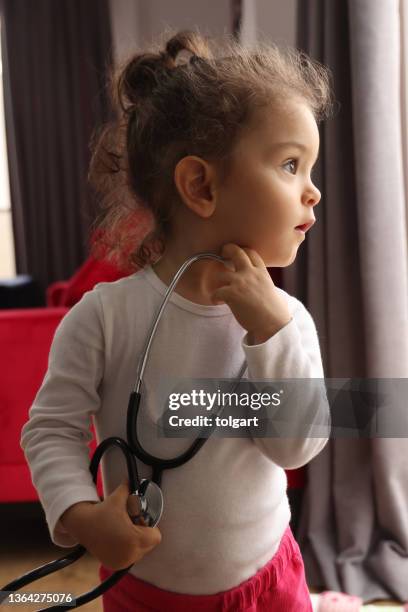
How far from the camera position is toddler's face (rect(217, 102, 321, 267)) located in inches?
26.1

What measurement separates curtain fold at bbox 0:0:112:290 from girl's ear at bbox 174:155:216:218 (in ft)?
10.7

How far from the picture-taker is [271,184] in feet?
2.16

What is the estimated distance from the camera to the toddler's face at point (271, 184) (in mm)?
662

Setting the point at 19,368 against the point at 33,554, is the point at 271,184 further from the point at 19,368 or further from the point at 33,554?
the point at 33,554

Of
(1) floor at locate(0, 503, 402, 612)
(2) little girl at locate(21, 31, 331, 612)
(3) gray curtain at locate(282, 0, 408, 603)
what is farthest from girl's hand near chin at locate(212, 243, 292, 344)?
(3) gray curtain at locate(282, 0, 408, 603)

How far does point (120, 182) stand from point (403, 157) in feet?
3.42

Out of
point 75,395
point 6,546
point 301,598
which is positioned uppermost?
point 75,395

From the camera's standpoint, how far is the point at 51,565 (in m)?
0.58

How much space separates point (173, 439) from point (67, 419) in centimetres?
10

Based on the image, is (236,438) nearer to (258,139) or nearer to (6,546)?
(258,139)

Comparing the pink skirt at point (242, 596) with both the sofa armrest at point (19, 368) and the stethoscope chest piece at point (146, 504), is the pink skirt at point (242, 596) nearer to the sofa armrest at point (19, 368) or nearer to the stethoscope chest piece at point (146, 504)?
the stethoscope chest piece at point (146, 504)

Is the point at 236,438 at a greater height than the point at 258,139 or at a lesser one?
lesser

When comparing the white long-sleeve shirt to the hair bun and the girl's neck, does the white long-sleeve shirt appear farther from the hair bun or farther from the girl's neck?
the hair bun

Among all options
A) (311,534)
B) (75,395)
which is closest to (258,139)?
(75,395)
